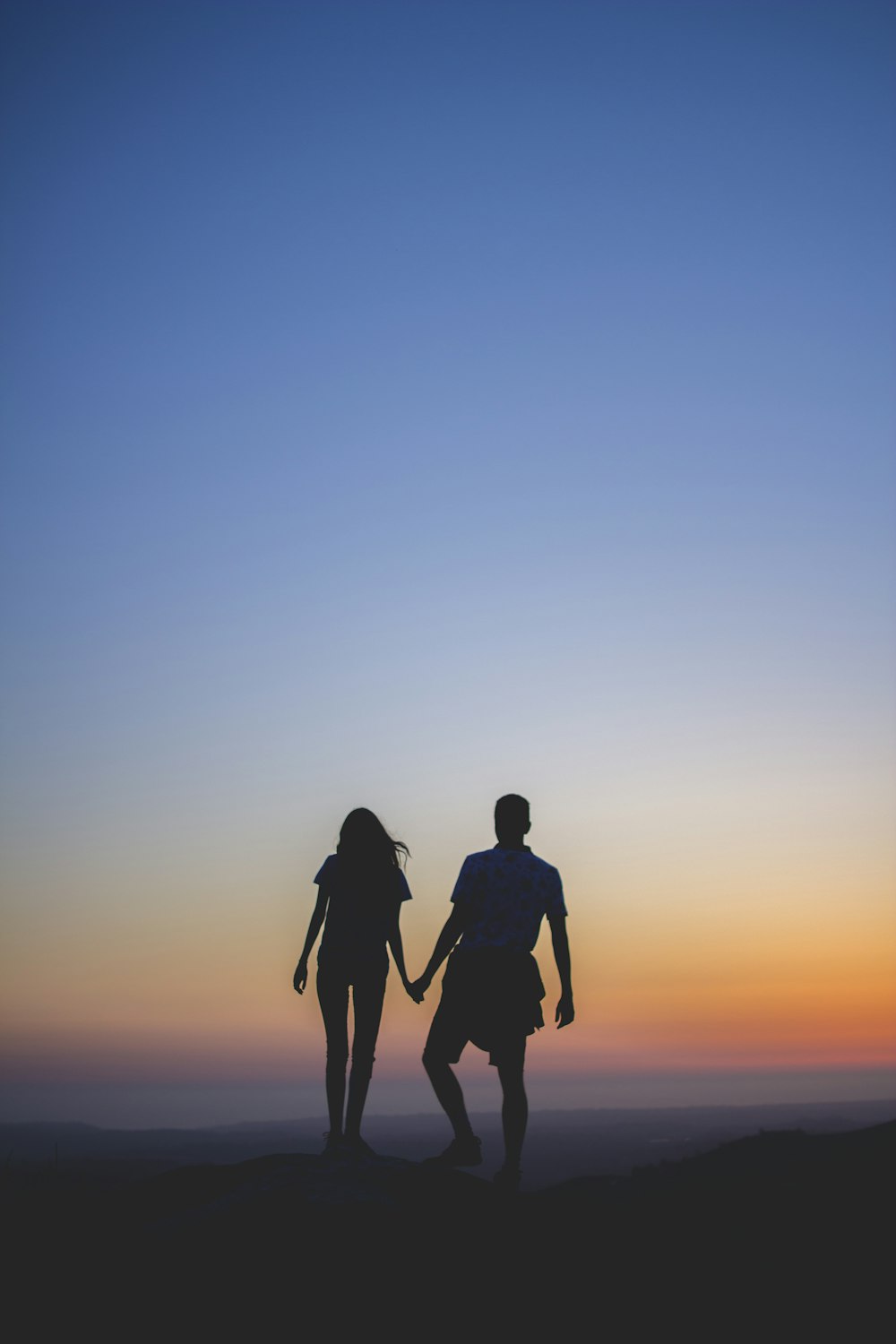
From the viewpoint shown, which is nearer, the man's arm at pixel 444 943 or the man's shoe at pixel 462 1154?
the man's shoe at pixel 462 1154

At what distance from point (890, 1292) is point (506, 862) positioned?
10.7ft

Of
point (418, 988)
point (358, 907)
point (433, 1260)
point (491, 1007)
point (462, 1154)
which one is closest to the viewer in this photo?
point (433, 1260)

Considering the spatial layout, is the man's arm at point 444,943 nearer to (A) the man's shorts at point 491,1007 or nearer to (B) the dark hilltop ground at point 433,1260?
(A) the man's shorts at point 491,1007

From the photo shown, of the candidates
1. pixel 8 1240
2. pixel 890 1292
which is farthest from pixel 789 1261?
pixel 8 1240

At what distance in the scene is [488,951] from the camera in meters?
7.43

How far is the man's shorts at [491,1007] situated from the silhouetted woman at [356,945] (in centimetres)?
59

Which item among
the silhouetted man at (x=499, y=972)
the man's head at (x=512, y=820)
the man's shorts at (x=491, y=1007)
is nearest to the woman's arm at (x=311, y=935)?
the silhouetted man at (x=499, y=972)

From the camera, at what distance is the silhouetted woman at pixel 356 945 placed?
8.15 m

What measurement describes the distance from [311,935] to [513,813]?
77.5 inches

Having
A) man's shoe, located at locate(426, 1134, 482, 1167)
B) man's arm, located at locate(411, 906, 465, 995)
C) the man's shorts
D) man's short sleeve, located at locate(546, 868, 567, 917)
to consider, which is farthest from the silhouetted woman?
man's short sleeve, located at locate(546, 868, 567, 917)

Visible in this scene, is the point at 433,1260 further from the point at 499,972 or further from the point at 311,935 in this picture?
the point at 311,935

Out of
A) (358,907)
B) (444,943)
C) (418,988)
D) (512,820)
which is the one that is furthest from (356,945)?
(512,820)

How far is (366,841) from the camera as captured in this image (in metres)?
8.35

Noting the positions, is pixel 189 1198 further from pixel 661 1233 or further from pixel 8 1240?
pixel 661 1233
